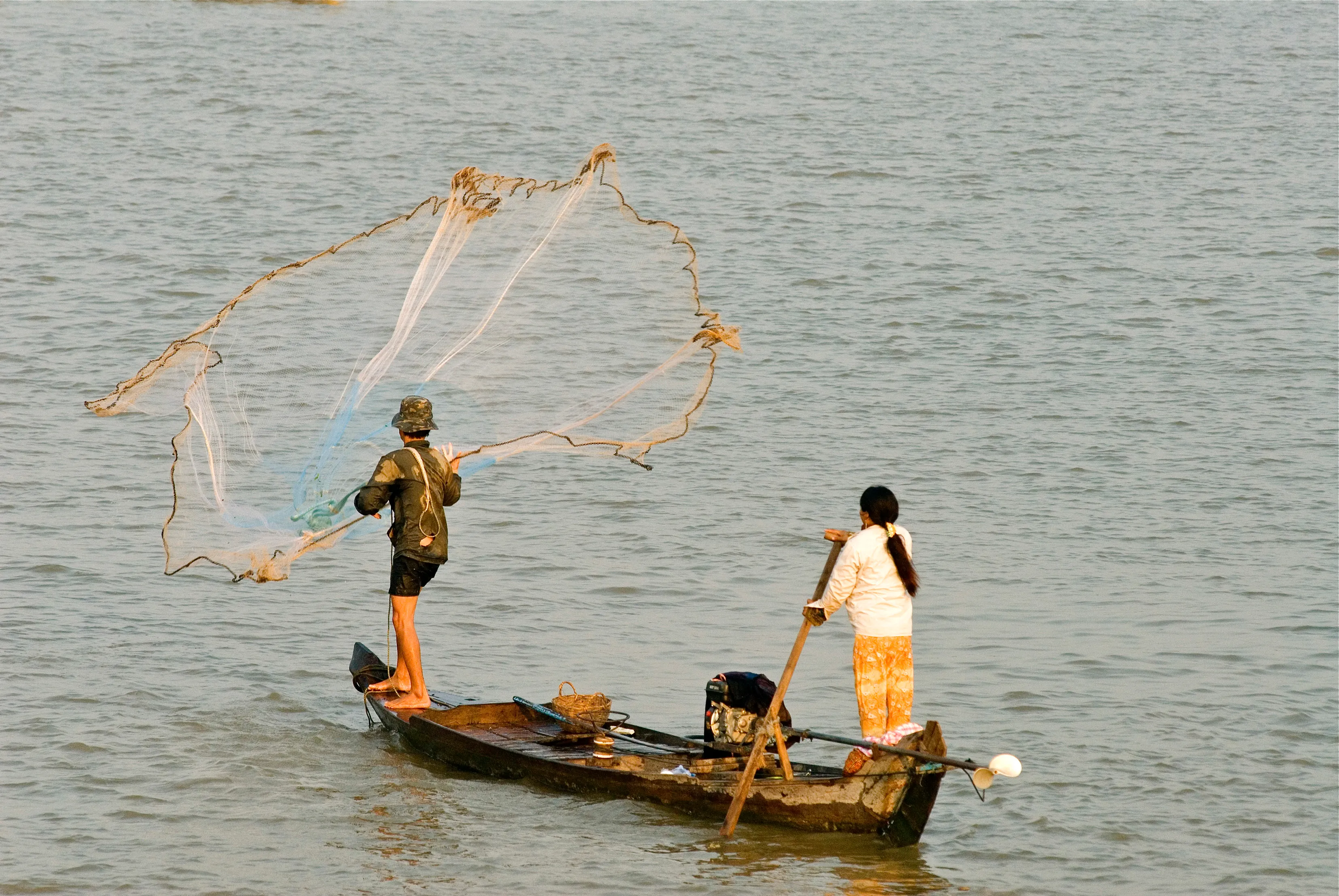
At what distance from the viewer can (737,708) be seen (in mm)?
9141

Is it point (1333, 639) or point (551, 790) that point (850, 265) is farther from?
point (551, 790)

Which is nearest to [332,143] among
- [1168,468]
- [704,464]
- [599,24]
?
[599,24]

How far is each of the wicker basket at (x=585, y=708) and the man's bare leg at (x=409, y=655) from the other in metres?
0.91

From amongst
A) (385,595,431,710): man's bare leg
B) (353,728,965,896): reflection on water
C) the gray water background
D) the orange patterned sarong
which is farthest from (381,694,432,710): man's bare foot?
the orange patterned sarong

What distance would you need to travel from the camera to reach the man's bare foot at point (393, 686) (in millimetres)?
10289

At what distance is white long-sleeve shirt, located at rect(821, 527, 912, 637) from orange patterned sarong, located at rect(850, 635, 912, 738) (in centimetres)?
6

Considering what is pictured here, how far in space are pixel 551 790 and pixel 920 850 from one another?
203 cm

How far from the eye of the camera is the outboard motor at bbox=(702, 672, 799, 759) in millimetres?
9102

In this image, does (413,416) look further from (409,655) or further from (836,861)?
(836,861)

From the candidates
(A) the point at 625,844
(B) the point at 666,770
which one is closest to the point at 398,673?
(B) the point at 666,770

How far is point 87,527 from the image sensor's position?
45.9 feet

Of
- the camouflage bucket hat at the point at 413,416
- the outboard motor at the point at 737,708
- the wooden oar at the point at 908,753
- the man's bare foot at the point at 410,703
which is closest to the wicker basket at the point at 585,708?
the outboard motor at the point at 737,708

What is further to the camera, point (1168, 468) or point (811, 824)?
point (1168, 468)

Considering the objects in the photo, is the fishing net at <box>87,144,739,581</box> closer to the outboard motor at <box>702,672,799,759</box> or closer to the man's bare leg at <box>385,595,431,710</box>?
the man's bare leg at <box>385,595,431,710</box>
